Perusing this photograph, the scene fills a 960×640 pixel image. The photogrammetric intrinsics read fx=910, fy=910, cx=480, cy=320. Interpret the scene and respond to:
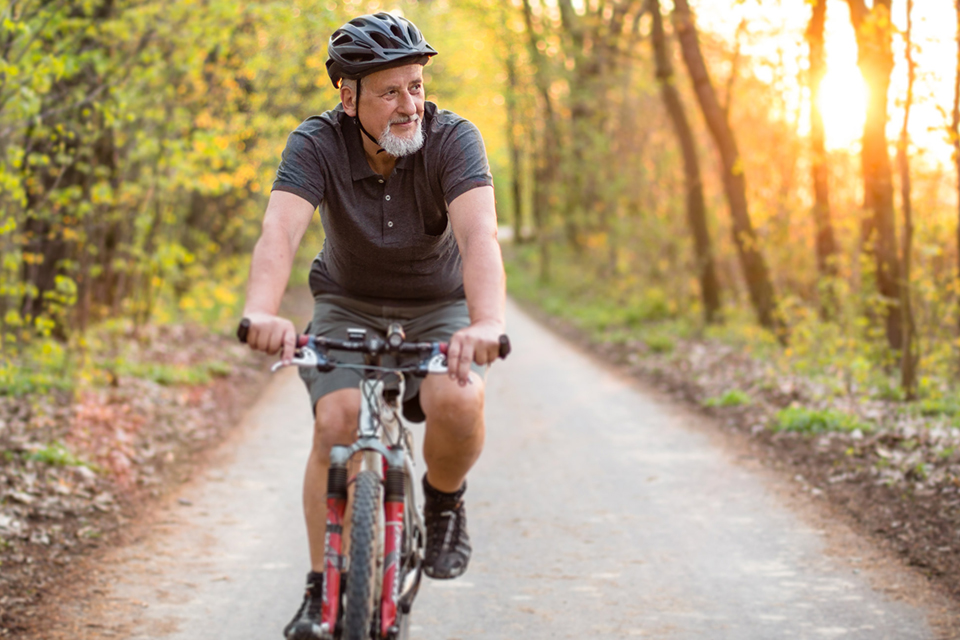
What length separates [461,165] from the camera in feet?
10.8

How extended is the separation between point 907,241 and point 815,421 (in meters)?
1.64

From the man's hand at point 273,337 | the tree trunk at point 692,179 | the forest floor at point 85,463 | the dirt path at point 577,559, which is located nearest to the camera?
the man's hand at point 273,337

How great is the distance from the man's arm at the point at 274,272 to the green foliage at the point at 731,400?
6.45 meters

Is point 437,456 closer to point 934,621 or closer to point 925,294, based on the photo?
point 934,621

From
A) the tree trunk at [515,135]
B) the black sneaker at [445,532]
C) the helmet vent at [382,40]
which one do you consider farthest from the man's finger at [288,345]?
the tree trunk at [515,135]

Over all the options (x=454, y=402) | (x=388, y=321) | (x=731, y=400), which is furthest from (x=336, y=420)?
(x=731, y=400)

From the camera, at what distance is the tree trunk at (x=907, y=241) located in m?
7.09

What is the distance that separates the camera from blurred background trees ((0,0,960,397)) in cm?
718

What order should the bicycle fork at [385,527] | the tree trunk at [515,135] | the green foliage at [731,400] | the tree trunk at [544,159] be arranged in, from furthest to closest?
the tree trunk at [515,135], the tree trunk at [544,159], the green foliage at [731,400], the bicycle fork at [385,527]

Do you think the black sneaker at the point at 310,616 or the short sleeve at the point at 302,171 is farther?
the short sleeve at the point at 302,171

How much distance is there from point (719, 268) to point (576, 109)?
23.7ft

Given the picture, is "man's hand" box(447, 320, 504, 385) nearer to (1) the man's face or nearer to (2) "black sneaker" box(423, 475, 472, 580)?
(1) the man's face

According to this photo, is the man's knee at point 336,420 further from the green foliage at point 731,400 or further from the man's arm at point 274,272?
the green foliage at point 731,400

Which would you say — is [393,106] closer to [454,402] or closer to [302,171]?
[302,171]
